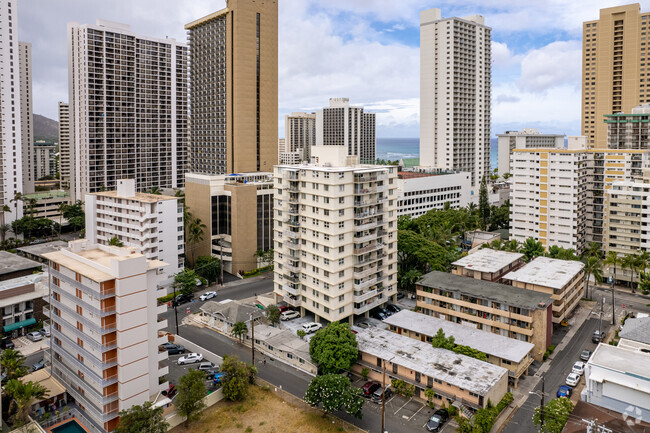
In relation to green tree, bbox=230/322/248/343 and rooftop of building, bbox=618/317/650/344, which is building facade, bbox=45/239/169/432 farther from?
rooftop of building, bbox=618/317/650/344

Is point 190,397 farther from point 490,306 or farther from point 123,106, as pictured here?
point 123,106

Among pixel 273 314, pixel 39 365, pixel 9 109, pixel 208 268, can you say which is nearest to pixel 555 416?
pixel 273 314

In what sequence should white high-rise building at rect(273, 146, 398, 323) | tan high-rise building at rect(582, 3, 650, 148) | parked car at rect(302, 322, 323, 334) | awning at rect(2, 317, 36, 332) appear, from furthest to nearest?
tan high-rise building at rect(582, 3, 650, 148), parked car at rect(302, 322, 323, 334), awning at rect(2, 317, 36, 332), white high-rise building at rect(273, 146, 398, 323)

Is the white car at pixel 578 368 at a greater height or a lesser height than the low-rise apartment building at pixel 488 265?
lesser

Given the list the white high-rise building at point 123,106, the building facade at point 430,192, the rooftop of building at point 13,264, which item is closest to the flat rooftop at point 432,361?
the rooftop of building at point 13,264

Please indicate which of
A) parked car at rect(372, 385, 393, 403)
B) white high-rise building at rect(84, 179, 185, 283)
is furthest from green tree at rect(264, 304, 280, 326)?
white high-rise building at rect(84, 179, 185, 283)

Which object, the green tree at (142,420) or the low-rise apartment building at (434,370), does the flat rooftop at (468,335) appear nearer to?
the low-rise apartment building at (434,370)

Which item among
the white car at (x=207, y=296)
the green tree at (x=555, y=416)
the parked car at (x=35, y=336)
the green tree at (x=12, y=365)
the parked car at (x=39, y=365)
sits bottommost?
the parked car at (x=39, y=365)
